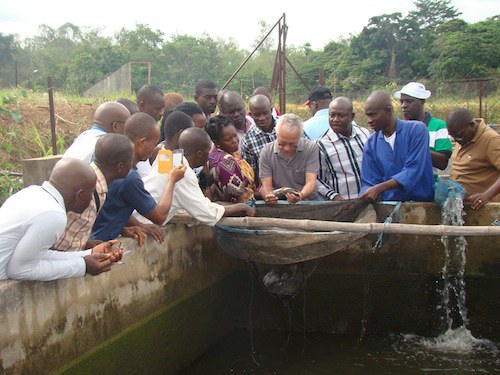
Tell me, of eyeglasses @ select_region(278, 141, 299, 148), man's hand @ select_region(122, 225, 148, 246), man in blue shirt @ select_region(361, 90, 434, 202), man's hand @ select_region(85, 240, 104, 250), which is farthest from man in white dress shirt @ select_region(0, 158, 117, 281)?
man in blue shirt @ select_region(361, 90, 434, 202)

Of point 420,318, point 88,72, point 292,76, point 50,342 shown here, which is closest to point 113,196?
point 50,342

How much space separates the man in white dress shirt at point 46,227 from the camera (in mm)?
2834

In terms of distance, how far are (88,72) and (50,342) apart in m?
25.3

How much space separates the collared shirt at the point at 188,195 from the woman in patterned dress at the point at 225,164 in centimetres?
62

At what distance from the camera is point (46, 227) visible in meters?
2.84

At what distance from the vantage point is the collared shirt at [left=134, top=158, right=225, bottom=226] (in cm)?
420

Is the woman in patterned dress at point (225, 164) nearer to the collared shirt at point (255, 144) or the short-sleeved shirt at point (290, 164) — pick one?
the short-sleeved shirt at point (290, 164)

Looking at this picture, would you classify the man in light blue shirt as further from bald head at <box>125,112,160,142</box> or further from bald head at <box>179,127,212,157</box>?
bald head at <box>125,112,160,142</box>

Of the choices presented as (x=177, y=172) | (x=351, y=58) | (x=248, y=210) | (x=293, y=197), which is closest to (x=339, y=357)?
(x=293, y=197)

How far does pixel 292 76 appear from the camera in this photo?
32062 millimetres

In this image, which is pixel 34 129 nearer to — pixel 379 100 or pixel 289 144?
pixel 289 144

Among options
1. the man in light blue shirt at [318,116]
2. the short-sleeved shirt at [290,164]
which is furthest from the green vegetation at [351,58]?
the short-sleeved shirt at [290,164]

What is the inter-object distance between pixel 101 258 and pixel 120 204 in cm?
65

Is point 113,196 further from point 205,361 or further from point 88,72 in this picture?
point 88,72
